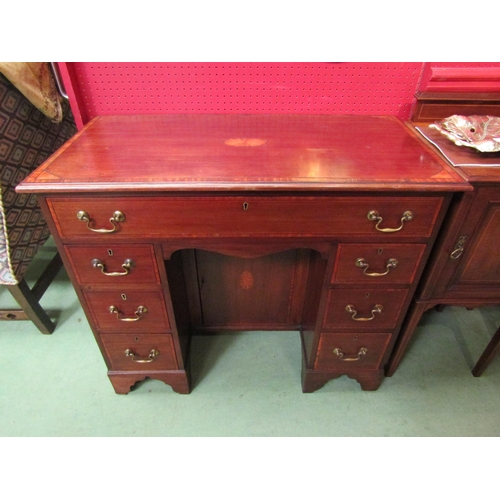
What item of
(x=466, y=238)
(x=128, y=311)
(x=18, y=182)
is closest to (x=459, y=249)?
(x=466, y=238)

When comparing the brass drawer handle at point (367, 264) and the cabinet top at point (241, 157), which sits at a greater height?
the cabinet top at point (241, 157)

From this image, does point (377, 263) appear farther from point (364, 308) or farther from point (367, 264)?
point (364, 308)

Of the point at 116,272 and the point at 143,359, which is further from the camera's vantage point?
the point at 143,359

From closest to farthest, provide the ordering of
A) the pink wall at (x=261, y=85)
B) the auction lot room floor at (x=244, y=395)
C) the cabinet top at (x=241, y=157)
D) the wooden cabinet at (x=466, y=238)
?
the cabinet top at (x=241, y=157) < the wooden cabinet at (x=466, y=238) < the pink wall at (x=261, y=85) < the auction lot room floor at (x=244, y=395)

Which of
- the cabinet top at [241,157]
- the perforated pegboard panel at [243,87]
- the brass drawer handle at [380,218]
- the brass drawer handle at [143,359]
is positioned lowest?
the brass drawer handle at [143,359]

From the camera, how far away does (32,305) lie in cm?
155

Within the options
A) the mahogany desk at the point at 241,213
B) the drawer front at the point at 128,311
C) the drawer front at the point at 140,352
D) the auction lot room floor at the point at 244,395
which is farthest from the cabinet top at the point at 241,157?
the auction lot room floor at the point at 244,395

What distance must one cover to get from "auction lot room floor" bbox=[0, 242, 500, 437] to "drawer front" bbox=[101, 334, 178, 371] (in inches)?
7.4

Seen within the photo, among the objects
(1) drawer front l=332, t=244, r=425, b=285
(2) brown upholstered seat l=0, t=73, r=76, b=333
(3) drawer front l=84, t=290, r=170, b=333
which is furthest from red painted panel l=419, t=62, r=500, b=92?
(2) brown upholstered seat l=0, t=73, r=76, b=333

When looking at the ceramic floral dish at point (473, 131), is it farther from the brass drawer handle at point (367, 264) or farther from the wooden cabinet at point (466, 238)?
the brass drawer handle at point (367, 264)

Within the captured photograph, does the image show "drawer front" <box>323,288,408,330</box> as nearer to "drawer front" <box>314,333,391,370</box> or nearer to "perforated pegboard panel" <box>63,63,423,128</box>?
"drawer front" <box>314,333,391,370</box>

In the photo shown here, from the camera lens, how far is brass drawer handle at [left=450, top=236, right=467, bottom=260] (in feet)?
3.39

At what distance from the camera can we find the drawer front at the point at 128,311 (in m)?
1.09

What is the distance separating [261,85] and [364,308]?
91 cm
